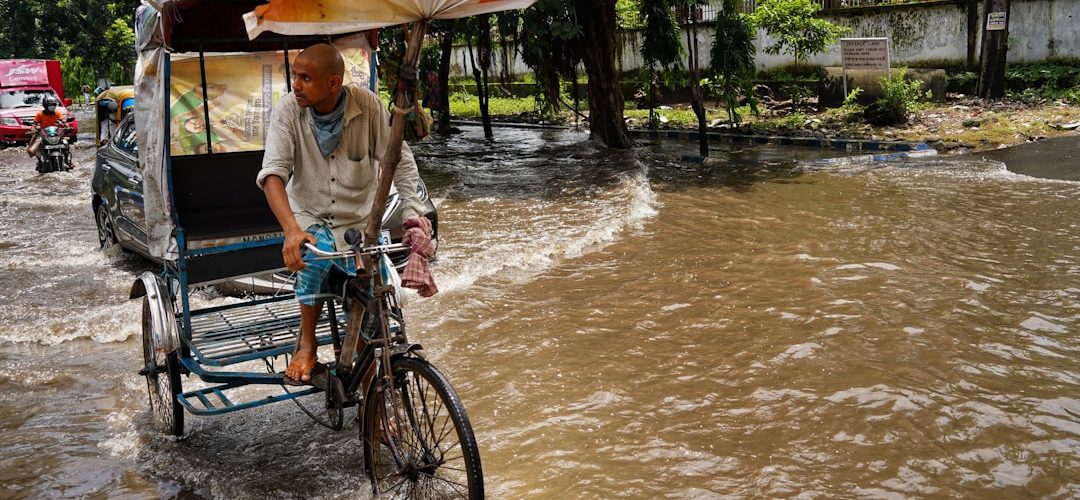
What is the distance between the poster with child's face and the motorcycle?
550 inches

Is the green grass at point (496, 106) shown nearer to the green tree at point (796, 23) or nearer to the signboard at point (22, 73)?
the green tree at point (796, 23)

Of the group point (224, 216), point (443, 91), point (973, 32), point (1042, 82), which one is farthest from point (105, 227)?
point (1042, 82)

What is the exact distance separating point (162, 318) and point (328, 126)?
4.78 ft

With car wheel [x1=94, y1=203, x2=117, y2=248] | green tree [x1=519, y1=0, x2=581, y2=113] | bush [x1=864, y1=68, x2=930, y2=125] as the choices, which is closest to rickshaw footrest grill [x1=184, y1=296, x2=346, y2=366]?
car wheel [x1=94, y1=203, x2=117, y2=248]

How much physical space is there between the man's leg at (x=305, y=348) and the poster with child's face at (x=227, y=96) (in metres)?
1.98

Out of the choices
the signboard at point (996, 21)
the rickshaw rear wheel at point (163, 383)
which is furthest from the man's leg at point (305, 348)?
the signboard at point (996, 21)

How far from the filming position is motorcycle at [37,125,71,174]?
58.3 feet

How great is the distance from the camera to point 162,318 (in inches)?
181

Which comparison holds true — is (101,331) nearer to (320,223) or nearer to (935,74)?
(320,223)

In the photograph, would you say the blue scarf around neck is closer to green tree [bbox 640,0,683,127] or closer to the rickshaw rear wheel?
the rickshaw rear wheel

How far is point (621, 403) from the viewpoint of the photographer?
5.17 m

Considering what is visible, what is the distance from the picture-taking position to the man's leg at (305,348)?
4.17 m

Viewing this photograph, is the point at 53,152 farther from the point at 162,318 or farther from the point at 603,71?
the point at 162,318

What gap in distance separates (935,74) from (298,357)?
57.2 ft
